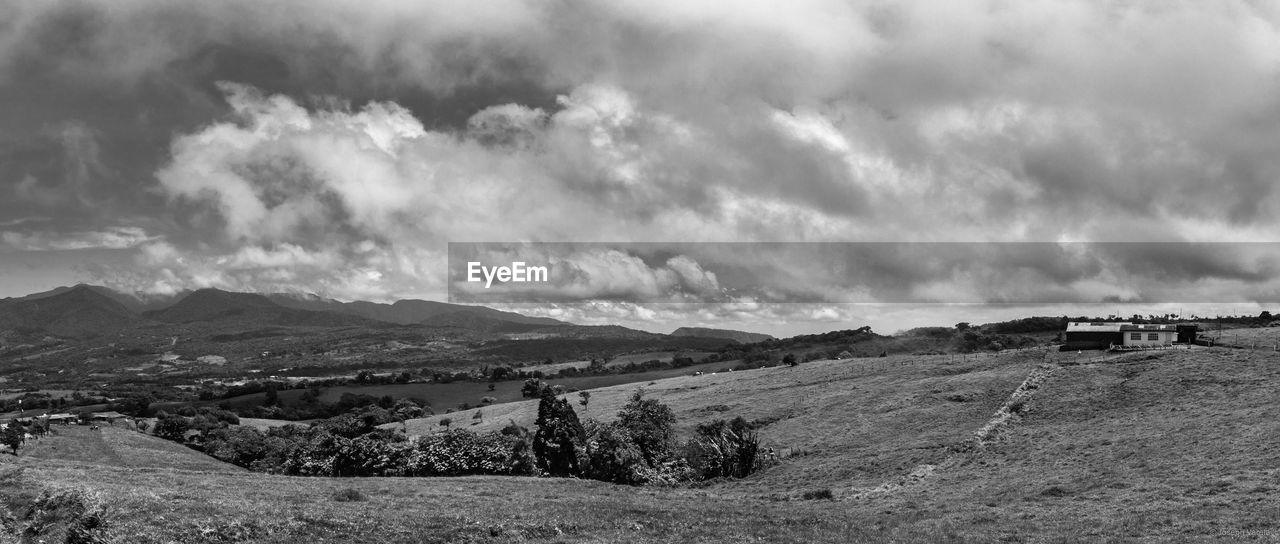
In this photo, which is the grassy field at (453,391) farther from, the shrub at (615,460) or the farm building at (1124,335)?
the shrub at (615,460)

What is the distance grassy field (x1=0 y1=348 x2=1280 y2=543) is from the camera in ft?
101

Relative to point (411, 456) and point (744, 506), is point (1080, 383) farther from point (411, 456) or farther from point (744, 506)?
point (411, 456)

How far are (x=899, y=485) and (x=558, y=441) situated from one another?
23.9m

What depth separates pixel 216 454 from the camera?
85.8 metres

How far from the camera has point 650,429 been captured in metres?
63.7

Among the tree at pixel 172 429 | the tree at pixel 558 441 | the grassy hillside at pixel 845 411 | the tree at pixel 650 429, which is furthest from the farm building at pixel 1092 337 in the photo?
the tree at pixel 172 429

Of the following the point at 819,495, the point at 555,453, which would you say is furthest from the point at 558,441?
the point at 819,495

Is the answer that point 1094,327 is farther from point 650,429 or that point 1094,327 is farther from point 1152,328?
point 650,429

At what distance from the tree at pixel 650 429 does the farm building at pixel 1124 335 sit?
64.5 m

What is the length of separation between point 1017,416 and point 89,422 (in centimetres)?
12473

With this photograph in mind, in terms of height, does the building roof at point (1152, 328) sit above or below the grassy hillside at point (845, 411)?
above

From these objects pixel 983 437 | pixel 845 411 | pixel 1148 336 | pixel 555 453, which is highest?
pixel 1148 336

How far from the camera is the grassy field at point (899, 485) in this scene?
30.7m

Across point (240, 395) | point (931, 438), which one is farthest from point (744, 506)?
point (240, 395)
